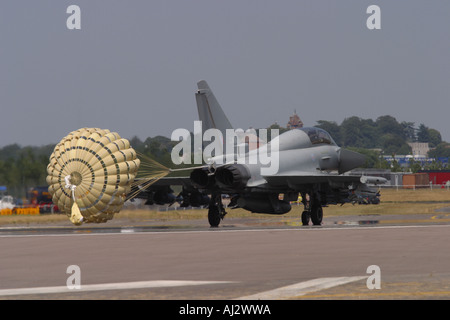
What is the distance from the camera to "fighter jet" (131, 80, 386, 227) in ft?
109

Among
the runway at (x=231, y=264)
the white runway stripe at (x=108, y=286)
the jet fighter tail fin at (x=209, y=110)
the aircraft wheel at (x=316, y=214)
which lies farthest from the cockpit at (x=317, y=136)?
the white runway stripe at (x=108, y=286)

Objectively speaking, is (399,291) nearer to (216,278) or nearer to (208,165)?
(216,278)

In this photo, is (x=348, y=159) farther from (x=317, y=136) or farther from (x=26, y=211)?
(x=26, y=211)

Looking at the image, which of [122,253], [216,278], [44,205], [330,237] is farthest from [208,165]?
[44,205]

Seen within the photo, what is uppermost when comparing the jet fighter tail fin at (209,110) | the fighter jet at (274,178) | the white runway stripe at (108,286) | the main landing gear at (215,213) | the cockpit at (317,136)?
the jet fighter tail fin at (209,110)

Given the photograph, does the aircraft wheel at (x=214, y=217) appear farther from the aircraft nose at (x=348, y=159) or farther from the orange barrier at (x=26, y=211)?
the orange barrier at (x=26, y=211)

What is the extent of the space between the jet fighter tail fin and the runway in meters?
10.5

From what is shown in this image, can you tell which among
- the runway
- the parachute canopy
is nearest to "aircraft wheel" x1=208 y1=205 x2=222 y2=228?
the parachute canopy

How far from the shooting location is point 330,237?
81.9 ft

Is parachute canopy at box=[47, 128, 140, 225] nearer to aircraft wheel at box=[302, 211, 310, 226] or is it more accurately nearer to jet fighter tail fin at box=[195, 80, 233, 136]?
jet fighter tail fin at box=[195, 80, 233, 136]

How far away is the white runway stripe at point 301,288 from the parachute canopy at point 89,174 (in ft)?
59.2

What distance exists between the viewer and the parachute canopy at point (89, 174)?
1198 inches

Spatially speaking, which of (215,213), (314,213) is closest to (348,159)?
(314,213)

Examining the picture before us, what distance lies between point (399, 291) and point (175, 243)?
12.4 metres
